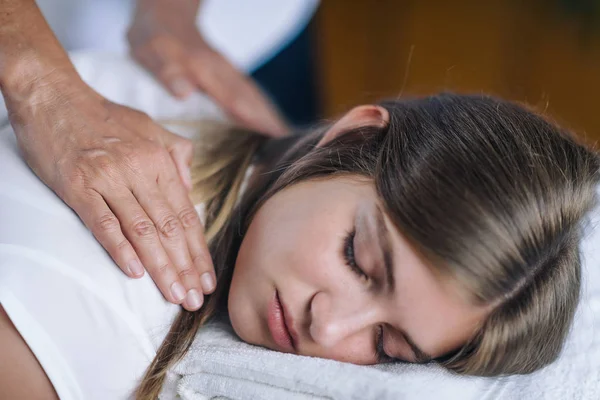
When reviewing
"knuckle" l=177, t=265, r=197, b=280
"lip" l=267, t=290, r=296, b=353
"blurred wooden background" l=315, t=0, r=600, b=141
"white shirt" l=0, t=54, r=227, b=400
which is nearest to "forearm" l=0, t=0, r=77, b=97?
"white shirt" l=0, t=54, r=227, b=400

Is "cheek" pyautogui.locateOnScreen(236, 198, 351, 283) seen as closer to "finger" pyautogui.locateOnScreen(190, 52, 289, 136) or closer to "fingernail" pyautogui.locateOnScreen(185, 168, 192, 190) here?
"fingernail" pyautogui.locateOnScreen(185, 168, 192, 190)

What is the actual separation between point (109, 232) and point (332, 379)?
1.04 ft

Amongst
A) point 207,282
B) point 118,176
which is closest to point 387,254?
point 207,282

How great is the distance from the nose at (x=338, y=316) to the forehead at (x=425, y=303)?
0.03m

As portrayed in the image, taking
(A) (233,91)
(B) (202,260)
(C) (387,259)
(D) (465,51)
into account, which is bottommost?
(D) (465,51)

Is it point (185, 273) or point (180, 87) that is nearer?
point (185, 273)

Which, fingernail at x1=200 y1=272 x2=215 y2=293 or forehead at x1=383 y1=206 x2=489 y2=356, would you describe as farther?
fingernail at x1=200 y1=272 x2=215 y2=293

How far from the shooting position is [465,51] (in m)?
2.32

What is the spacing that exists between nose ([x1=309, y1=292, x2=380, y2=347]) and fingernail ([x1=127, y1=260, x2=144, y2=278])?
213 mm

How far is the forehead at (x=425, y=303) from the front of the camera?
0.79m

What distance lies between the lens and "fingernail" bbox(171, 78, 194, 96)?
4.24ft

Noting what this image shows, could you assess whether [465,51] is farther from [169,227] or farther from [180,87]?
[169,227]

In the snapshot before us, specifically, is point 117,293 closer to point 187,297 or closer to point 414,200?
point 187,297

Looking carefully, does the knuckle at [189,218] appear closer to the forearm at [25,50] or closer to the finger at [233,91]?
the forearm at [25,50]
